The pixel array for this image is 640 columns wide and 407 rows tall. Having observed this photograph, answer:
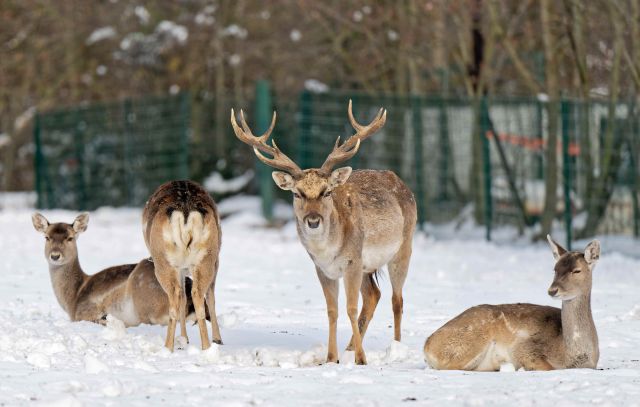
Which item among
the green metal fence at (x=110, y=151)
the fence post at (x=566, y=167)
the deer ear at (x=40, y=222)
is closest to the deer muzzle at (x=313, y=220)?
the deer ear at (x=40, y=222)

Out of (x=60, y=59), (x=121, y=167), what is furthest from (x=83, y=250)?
(x=60, y=59)

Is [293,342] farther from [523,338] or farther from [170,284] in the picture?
[523,338]

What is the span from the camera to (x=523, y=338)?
797 centimetres

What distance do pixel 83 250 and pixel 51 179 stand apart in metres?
7.86

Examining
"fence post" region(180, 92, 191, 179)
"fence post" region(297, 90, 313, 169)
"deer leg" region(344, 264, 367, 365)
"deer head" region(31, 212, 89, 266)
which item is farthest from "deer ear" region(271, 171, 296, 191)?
"fence post" region(180, 92, 191, 179)

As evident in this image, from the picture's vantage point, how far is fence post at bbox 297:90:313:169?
1927 cm

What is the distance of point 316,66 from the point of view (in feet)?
72.9

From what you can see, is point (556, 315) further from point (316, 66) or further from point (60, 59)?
point (60, 59)

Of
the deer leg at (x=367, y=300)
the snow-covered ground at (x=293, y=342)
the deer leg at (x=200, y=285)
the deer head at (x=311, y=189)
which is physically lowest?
the snow-covered ground at (x=293, y=342)

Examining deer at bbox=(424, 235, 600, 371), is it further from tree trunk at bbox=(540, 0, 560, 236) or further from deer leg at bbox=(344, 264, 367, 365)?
tree trunk at bbox=(540, 0, 560, 236)

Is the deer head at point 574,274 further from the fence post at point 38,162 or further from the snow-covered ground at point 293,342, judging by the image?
the fence post at point 38,162

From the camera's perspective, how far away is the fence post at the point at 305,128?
63.2 ft

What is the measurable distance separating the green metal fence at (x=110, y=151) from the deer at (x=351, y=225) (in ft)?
37.5

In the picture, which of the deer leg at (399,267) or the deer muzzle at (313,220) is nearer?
the deer muzzle at (313,220)
